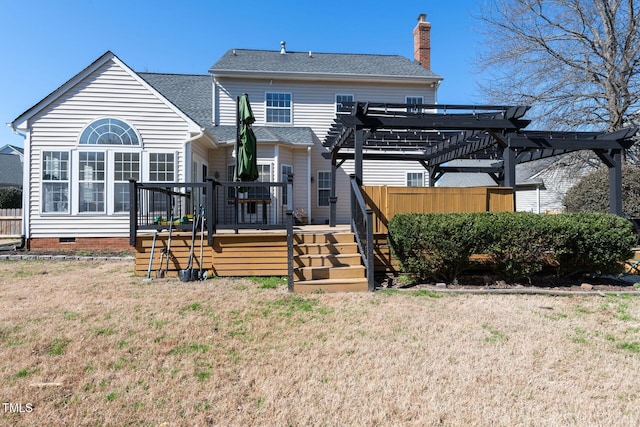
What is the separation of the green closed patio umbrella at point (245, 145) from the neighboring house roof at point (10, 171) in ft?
82.8

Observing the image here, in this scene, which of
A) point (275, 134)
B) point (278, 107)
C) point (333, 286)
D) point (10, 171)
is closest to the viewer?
point (333, 286)

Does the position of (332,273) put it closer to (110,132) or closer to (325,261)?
(325,261)

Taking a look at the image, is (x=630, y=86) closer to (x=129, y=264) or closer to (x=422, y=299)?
(x=422, y=299)

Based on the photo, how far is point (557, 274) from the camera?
632 centimetres

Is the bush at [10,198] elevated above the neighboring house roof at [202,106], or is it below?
below

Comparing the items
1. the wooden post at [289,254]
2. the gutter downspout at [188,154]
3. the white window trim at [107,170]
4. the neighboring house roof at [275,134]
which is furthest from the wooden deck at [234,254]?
the neighboring house roof at [275,134]

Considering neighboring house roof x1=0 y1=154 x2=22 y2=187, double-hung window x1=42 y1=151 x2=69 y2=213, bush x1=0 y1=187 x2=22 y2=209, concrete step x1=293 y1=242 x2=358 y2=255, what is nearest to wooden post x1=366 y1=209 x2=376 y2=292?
concrete step x1=293 y1=242 x2=358 y2=255

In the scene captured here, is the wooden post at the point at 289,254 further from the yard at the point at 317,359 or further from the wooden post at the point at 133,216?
the wooden post at the point at 133,216

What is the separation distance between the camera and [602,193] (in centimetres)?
1066

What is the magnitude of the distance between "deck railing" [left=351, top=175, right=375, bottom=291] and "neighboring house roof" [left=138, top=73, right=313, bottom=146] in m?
6.11

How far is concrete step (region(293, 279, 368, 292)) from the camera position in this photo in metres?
5.73

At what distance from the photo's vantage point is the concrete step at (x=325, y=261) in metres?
6.21

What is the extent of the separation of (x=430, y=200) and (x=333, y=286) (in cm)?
254

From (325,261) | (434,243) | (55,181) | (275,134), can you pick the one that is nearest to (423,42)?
(275,134)
